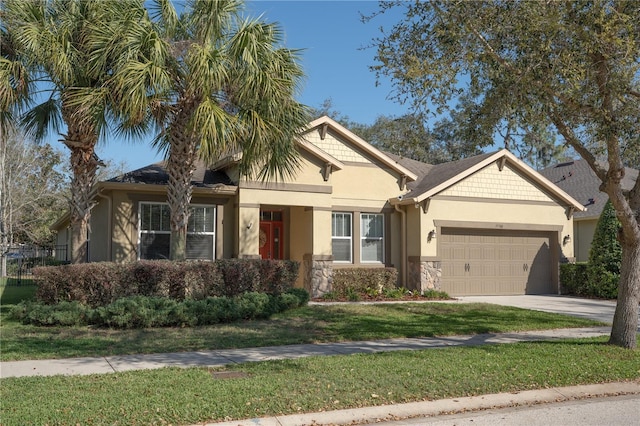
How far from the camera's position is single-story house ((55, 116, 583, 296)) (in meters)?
16.9

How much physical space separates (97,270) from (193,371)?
567cm

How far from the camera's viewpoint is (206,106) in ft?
41.7

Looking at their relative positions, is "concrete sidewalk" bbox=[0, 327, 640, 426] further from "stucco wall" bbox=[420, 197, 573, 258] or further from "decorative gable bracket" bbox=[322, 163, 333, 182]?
"decorative gable bracket" bbox=[322, 163, 333, 182]

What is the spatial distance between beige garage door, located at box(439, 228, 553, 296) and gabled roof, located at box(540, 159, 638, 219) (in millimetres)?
4448

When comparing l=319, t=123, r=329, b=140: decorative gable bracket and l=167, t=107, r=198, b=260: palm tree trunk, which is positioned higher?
l=319, t=123, r=329, b=140: decorative gable bracket

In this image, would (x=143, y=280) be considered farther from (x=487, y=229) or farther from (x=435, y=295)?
(x=487, y=229)

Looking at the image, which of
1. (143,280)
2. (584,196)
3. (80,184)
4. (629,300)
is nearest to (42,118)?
(80,184)

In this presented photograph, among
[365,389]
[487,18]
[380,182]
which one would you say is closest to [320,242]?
[380,182]

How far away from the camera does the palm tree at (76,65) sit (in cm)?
1277

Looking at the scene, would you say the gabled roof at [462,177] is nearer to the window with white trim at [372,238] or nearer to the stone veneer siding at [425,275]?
the window with white trim at [372,238]

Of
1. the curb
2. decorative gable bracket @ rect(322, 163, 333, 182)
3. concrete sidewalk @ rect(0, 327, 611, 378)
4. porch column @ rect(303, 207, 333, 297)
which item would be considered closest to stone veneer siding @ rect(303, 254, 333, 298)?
porch column @ rect(303, 207, 333, 297)

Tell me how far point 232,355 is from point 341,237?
9.89m

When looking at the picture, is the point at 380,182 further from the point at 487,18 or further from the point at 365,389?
the point at 365,389

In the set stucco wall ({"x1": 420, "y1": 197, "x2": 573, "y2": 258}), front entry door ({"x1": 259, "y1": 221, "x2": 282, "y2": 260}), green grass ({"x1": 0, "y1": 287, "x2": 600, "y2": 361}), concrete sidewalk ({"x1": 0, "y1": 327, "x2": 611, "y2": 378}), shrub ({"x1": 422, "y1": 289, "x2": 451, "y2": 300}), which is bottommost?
concrete sidewalk ({"x1": 0, "y1": 327, "x2": 611, "y2": 378})
